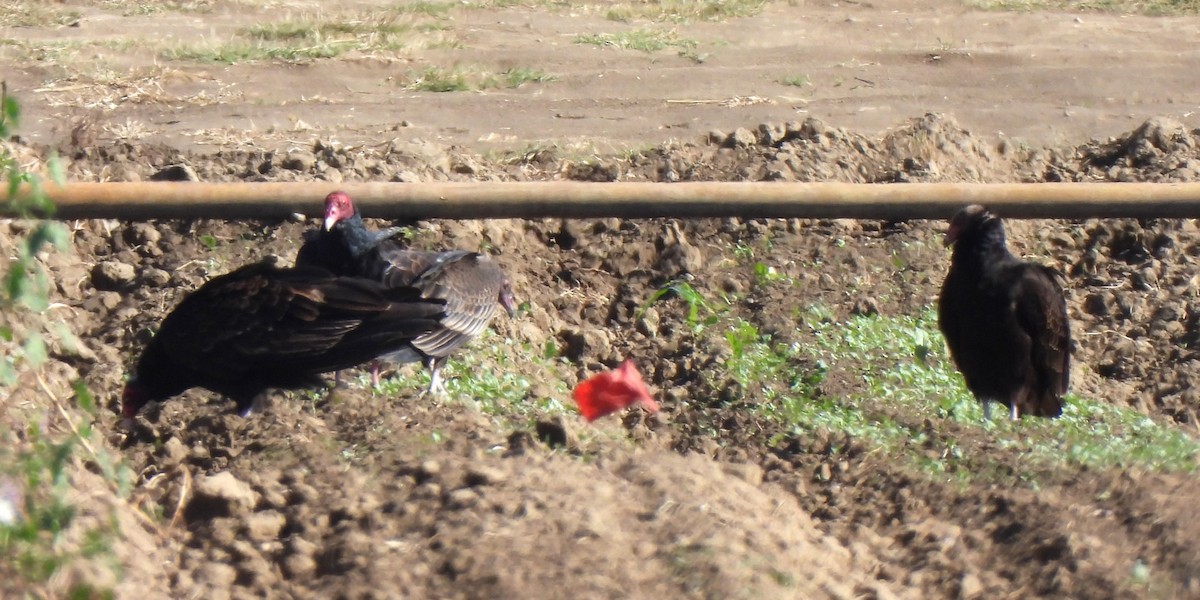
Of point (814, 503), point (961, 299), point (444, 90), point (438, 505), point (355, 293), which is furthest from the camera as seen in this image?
point (444, 90)

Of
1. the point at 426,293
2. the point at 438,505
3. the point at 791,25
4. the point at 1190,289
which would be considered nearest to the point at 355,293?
the point at 426,293

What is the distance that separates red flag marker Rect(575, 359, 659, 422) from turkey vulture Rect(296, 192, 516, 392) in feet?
1.78

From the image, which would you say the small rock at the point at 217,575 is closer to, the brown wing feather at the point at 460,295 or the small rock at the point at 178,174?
the brown wing feather at the point at 460,295

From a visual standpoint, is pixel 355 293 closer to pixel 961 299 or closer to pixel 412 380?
pixel 412 380

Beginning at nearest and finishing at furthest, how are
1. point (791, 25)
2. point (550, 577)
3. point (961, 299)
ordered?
point (550, 577) < point (961, 299) < point (791, 25)

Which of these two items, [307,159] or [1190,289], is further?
[307,159]

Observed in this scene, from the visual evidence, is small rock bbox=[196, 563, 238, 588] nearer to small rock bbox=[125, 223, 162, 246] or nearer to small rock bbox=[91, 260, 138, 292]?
small rock bbox=[91, 260, 138, 292]

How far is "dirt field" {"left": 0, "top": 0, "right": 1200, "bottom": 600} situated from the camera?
3941 mm

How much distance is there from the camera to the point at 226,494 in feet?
14.0

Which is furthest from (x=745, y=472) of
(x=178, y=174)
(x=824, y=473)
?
(x=178, y=174)

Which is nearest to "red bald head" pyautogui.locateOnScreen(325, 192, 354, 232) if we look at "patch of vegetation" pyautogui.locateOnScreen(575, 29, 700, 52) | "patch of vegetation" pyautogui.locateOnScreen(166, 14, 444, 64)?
"patch of vegetation" pyautogui.locateOnScreen(166, 14, 444, 64)

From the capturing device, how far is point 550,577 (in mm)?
3615

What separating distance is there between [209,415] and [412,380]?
802 mm

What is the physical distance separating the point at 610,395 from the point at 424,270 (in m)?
0.99
